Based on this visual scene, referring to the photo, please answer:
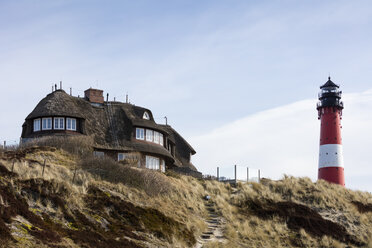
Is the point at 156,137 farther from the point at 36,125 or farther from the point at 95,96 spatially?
the point at 36,125

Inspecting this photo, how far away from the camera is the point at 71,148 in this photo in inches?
1483

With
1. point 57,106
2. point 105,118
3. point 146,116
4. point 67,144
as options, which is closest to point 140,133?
point 146,116

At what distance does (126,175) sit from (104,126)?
484 inches

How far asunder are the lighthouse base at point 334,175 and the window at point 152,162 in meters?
18.1

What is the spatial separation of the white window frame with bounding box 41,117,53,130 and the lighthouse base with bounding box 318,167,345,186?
27.3 m

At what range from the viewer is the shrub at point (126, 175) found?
31.5m

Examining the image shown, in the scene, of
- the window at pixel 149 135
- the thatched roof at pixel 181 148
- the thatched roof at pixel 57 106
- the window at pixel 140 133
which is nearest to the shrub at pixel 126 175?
the thatched roof at pixel 57 106

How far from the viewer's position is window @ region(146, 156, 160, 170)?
4288 cm

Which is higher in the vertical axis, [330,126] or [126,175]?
[330,126]

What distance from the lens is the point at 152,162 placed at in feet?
142

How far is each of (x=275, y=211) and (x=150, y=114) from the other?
15.7 m

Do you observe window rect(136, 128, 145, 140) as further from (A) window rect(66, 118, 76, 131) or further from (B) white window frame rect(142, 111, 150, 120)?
(A) window rect(66, 118, 76, 131)

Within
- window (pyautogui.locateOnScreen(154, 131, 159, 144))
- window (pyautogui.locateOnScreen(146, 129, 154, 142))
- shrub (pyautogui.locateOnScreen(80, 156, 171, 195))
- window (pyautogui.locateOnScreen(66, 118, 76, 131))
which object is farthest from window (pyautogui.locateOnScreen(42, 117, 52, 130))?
window (pyautogui.locateOnScreen(154, 131, 159, 144))

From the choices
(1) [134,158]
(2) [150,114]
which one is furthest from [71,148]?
(2) [150,114]
